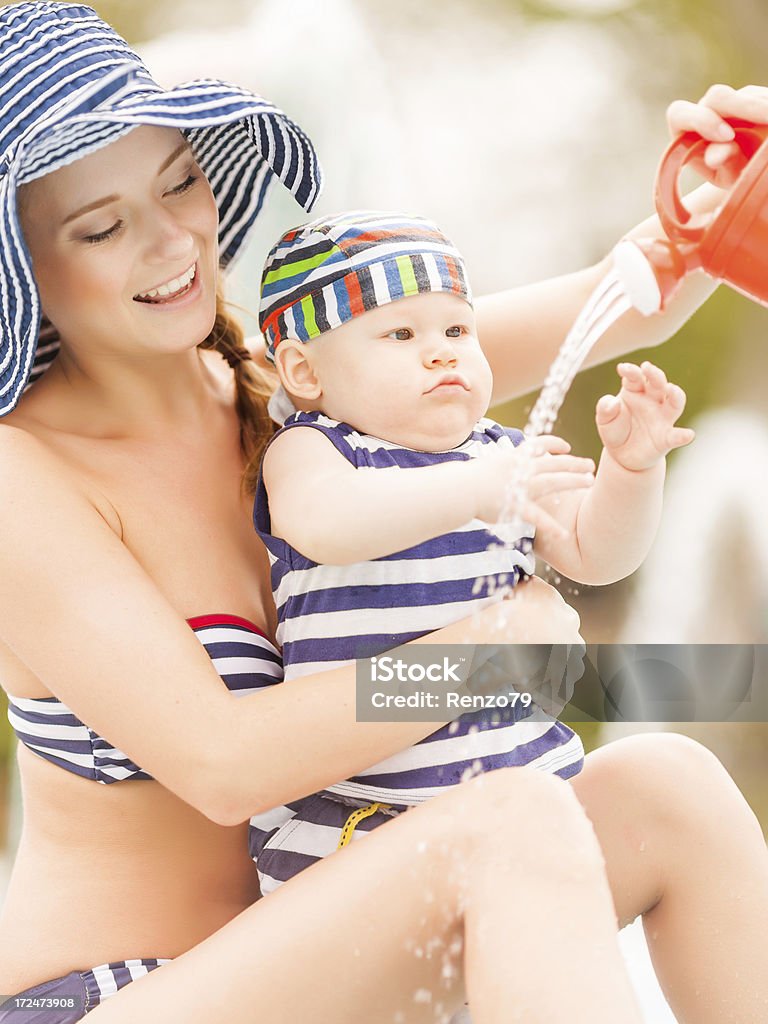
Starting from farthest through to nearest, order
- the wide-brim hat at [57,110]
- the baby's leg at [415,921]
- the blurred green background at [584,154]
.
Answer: the blurred green background at [584,154], the wide-brim hat at [57,110], the baby's leg at [415,921]

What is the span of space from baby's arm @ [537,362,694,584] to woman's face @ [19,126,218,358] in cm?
32

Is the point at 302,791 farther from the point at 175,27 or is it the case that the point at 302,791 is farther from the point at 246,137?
the point at 175,27

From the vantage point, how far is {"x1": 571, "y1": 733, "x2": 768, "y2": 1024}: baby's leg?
888mm

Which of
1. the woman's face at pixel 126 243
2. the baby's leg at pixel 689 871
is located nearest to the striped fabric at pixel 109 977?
the baby's leg at pixel 689 871

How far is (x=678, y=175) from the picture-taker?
764 millimetres

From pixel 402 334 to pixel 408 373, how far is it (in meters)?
0.04

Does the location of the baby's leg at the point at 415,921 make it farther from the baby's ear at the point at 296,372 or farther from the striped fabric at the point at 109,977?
the baby's ear at the point at 296,372

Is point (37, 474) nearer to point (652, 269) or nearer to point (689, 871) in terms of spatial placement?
point (652, 269)

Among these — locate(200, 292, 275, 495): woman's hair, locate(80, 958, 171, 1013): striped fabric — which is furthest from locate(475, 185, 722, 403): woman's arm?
locate(80, 958, 171, 1013): striped fabric

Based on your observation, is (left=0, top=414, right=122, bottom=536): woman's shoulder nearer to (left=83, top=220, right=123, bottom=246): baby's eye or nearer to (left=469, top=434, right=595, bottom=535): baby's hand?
(left=83, top=220, right=123, bottom=246): baby's eye

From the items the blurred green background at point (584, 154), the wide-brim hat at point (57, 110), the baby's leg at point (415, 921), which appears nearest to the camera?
the baby's leg at point (415, 921)

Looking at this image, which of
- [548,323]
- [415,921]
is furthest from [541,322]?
[415,921]

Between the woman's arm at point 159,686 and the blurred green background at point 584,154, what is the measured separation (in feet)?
3.85

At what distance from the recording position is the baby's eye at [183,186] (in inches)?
37.0
